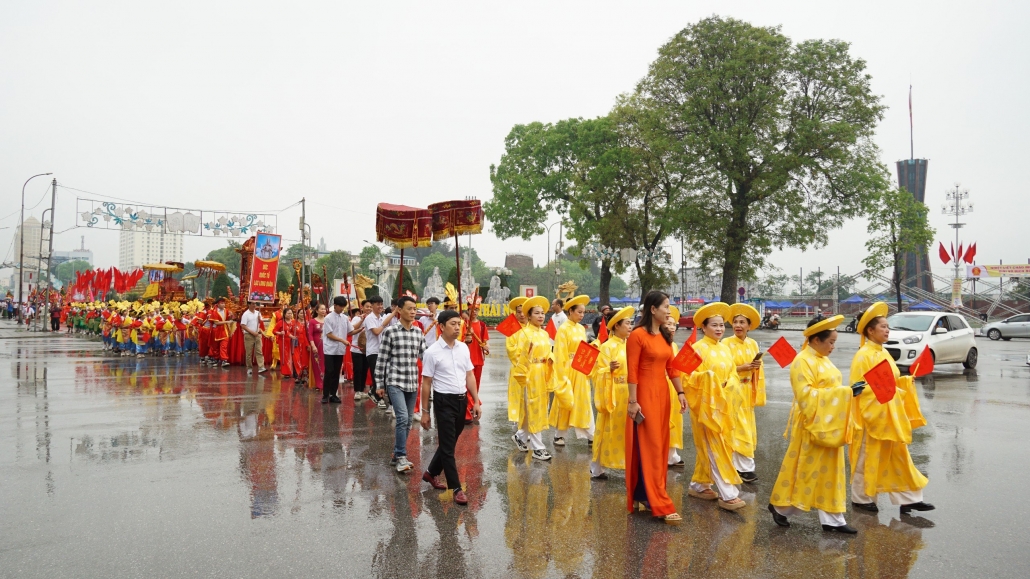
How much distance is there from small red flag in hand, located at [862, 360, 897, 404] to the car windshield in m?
11.9

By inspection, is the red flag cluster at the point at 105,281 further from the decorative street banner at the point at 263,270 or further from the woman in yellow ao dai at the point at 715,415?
the woman in yellow ao dai at the point at 715,415

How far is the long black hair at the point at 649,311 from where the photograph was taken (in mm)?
5066

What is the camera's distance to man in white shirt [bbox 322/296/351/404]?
424 inches

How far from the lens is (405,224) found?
417 inches

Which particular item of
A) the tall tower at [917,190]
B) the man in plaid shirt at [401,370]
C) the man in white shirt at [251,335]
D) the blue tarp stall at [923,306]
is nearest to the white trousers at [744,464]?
the man in plaid shirt at [401,370]

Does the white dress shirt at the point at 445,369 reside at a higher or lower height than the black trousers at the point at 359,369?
higher

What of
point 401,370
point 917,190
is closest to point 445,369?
point 401,370

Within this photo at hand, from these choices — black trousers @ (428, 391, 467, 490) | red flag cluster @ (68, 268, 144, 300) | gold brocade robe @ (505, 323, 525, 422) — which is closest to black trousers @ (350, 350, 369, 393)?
gold brocade robe @ (505, 323, 525, 422)

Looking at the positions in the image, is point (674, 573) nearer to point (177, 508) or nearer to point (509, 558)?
point (509, 558)

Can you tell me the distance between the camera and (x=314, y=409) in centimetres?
1012

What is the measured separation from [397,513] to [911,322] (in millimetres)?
14498

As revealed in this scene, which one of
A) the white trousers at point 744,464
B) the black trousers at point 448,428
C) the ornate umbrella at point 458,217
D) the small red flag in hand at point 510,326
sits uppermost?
the ornate umbrella at point 458,217

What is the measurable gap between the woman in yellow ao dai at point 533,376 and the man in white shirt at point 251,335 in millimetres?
10093

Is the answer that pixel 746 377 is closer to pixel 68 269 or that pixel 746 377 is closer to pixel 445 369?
pixel 445 369
